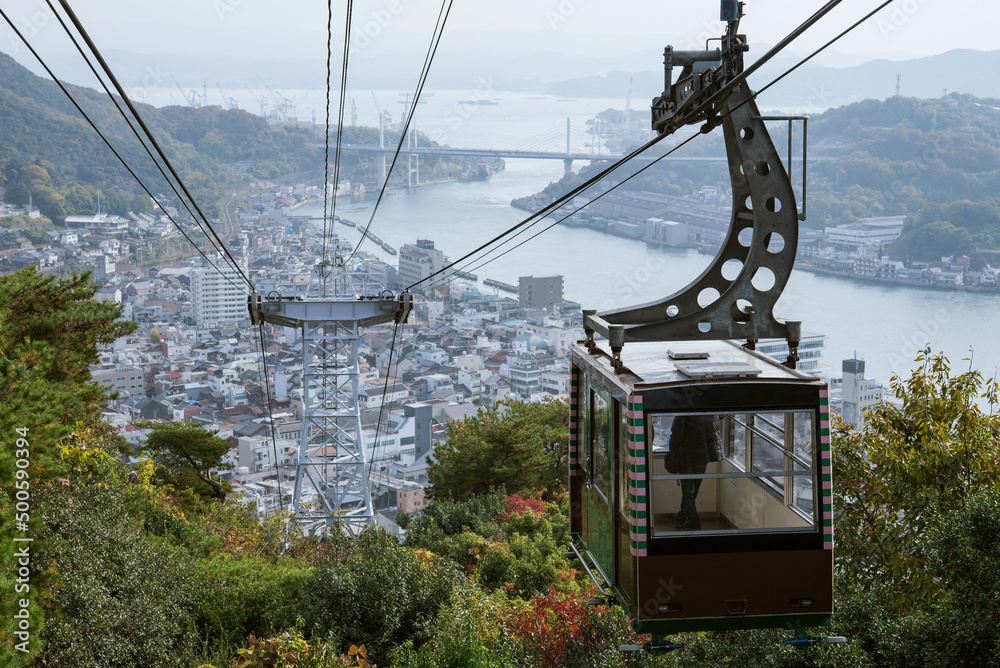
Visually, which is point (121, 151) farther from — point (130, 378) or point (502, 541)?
point (502, 541)

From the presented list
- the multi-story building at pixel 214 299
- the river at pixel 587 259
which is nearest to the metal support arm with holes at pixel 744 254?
the river at pixel 587 259

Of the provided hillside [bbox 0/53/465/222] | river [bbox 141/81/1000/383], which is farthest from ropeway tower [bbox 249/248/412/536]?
hillside [bbox 0/53/465/222]

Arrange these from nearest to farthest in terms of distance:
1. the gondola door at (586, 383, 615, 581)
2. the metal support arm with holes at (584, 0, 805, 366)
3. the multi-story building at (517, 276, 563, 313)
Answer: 1. the gondola door at (586, 383, 615, 581)
2. the metal support arm with holes at (584, 0, 805, 366)
3. the multi-story building at (517, 276, 563, 313)

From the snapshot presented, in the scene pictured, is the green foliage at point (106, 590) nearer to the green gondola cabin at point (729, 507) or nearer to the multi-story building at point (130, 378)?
the green gondola cabin at point (729, 507)

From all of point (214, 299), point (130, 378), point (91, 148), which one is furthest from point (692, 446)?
point (91, 148)

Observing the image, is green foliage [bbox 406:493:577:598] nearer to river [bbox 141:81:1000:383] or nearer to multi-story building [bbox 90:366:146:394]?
river [bbox 141:81:1000:383]

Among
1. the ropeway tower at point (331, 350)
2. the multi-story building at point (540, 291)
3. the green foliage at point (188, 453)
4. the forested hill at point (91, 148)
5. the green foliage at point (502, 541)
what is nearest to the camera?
the green foliage at point (502, 541)

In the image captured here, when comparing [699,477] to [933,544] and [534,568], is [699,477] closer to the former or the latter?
[933,544]
